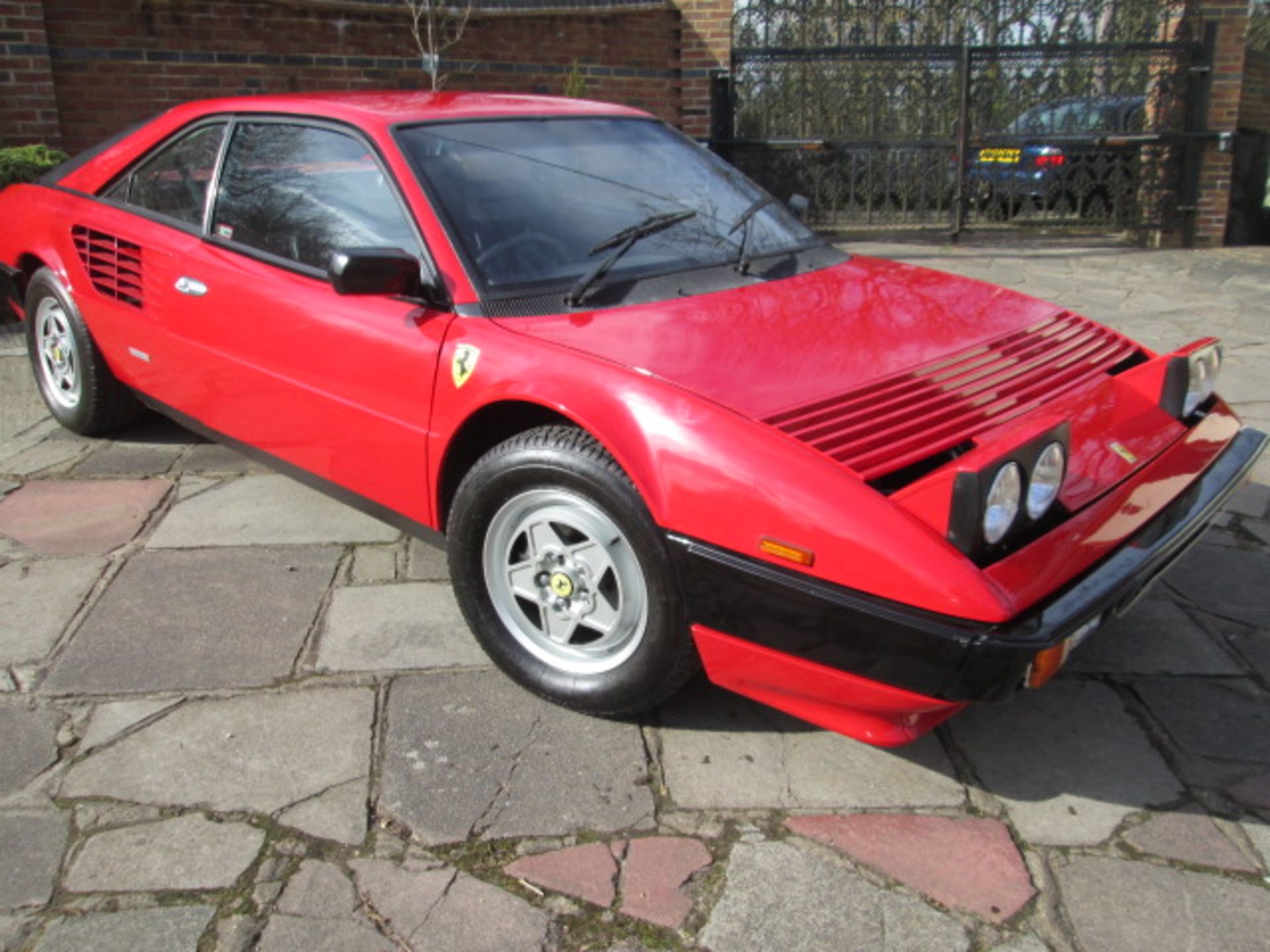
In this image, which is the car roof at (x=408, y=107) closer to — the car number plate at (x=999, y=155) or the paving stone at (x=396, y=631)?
the paving stone at (x=396, y=631)

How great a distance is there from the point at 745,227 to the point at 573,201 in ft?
1.98

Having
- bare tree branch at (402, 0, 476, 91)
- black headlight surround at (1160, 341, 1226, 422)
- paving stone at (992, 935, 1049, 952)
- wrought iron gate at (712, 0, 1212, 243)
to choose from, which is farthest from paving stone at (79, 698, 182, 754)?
wrought iron gate at (712, 0, 1212, 243)

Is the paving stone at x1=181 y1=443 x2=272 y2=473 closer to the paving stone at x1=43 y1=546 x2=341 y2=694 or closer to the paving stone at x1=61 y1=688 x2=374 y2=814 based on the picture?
the paving stone at x1=43 y1=546 x2=341 y2=694

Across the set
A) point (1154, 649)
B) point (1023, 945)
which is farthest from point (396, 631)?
point (1154, 649)

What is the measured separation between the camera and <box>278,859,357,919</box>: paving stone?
2.23 m

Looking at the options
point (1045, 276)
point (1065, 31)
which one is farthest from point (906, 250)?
point (1065, 31)

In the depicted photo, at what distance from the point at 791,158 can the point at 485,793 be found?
8.62 meters

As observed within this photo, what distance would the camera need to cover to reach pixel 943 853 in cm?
239

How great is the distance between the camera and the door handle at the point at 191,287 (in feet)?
12.2

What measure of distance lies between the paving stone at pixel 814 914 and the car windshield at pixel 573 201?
1.62 m

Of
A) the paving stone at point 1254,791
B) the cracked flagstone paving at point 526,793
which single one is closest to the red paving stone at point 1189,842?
the cracked flagstone paving at point 526,793

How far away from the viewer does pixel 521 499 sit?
9.25 ft

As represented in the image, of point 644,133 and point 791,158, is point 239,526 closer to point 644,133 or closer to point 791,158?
point 644,133

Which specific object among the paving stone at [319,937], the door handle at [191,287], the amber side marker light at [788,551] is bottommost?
the paving stone at [319,937]
